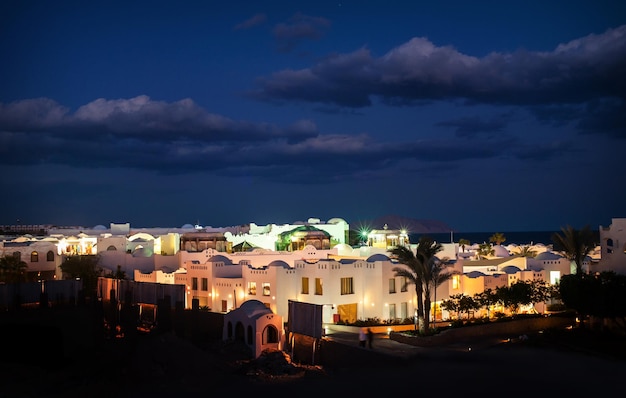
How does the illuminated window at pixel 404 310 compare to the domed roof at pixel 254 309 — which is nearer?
the domed roof at pixel 254 309

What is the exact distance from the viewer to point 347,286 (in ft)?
107

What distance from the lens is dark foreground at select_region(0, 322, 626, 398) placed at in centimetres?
2136

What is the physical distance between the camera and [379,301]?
32.7 meters

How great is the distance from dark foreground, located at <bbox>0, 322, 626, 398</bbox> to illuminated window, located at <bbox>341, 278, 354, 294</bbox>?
630 cm

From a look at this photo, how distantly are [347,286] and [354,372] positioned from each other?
866 cm

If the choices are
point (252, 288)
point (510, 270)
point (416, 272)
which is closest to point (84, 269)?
point (252, 288)

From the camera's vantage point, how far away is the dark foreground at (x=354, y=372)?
21.4 metres

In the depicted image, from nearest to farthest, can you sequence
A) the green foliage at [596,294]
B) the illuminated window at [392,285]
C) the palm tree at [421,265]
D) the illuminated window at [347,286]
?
the green foliage at [596,294]
the palm tree at [421,265]
the illuminated window at [347,286]
the illuminated window at [392,285]

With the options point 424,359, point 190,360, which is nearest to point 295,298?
point 190,360

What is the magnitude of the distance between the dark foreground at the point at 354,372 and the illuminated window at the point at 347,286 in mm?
6296

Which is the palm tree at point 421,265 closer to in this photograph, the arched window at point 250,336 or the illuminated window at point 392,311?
the illuminated window at point 392,311

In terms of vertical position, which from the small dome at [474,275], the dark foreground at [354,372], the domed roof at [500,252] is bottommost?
the dark foreground at [354,372]

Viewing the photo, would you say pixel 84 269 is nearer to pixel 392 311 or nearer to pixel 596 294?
pixel 392 311

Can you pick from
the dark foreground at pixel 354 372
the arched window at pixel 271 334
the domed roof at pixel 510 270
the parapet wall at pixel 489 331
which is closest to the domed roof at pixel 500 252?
the domed roof at pixel 510 270
